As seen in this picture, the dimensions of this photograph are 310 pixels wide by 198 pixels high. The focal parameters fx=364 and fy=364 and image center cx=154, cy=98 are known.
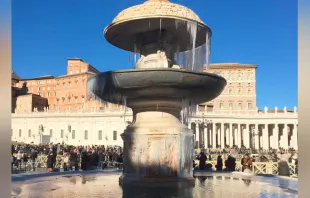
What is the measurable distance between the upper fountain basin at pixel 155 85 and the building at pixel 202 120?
4257 centimetres

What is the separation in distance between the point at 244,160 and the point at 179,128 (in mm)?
6193

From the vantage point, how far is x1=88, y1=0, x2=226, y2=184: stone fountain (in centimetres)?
630

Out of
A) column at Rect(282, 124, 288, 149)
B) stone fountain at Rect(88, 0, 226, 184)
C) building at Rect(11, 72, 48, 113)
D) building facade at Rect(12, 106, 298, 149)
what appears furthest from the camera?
building at Rect(11, 72, 48, 113)

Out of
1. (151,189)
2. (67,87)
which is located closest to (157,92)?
(151,189)

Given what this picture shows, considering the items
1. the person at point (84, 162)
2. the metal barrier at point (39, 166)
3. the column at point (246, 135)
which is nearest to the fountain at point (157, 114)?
the person at point (84, 162)

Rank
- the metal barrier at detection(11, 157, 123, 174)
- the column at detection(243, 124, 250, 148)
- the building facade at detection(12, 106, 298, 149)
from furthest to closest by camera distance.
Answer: the column at detection(243, 124, 250, 148) < the building facade at detection(12, 106, 298, 149) < the metal barrier at detection(11, 157, 123, 174)

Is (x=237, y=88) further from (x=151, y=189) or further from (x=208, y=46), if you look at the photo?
(x=151, y=189)

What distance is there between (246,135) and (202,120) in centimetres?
1027

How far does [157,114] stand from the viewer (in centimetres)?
707

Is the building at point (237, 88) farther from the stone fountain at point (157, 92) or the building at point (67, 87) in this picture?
the stone fountain at point (157, 92)

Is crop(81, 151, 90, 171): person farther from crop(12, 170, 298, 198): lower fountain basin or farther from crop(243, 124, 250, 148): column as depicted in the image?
Result: crop(243, 124, 250, 148): column

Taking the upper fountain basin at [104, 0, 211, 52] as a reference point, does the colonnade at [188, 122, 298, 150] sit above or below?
below

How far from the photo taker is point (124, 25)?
23.5ft

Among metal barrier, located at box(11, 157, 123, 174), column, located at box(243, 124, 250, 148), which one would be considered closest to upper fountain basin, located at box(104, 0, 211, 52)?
metal barrier, located at box(11, 157, 123, 174)
